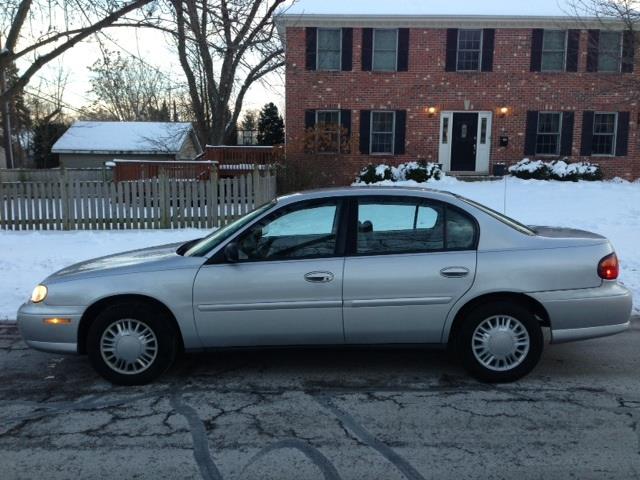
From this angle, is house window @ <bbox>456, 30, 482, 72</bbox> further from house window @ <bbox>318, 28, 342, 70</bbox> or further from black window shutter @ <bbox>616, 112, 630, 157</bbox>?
black window shutter @ <bbox>616, 112, 630, 157</bbox>

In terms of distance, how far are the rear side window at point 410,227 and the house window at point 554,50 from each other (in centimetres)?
1906

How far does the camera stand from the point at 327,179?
71.3 ft

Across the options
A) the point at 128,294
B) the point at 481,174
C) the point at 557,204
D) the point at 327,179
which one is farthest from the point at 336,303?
the point at 481,174

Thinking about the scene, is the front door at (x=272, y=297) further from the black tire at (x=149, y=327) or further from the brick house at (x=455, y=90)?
the brick house at (x=455, y=90)

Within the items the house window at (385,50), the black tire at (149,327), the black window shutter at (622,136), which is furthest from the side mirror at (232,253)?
the black window shutter at (622,136)

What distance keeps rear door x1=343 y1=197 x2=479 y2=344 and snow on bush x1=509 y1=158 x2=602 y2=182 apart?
17.4 m

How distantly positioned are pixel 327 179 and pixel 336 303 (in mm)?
17226

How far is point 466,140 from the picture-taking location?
2230cm

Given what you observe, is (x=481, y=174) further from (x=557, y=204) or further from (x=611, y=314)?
(x=611, y=314)

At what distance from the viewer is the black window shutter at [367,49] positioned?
2153cm

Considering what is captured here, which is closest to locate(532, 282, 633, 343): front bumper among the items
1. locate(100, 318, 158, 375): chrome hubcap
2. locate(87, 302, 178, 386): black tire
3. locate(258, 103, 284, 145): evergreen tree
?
locate(87, 302, 178, 386): black tire

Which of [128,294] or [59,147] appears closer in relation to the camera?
[128,294]

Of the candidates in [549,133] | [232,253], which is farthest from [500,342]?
[549,133]

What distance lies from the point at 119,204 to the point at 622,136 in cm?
1792
